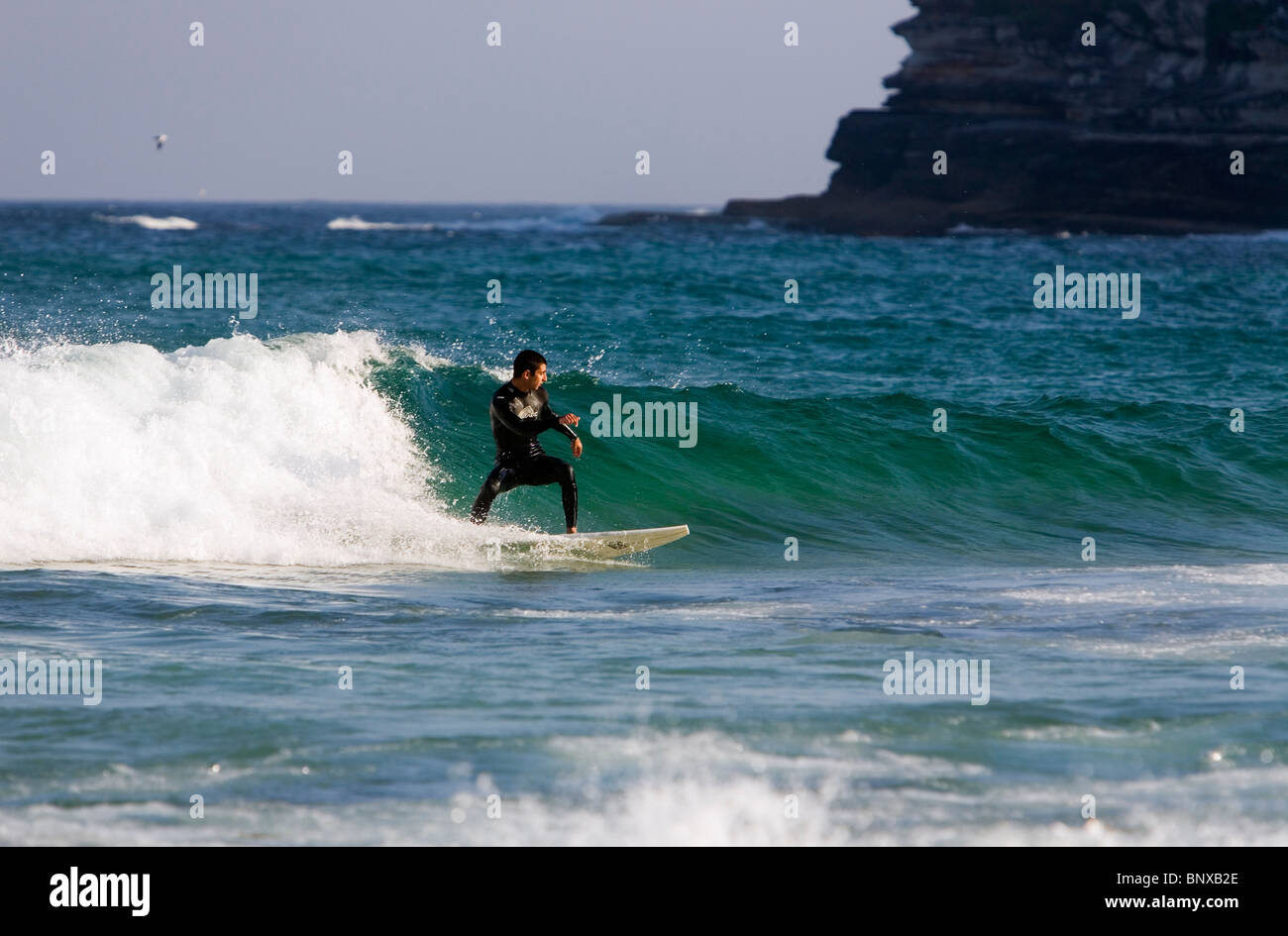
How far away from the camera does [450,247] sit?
193ft

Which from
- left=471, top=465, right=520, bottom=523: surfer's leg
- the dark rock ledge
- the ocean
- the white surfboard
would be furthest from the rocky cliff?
left=471, top=465, right=520, bottom=523: surfer's leg

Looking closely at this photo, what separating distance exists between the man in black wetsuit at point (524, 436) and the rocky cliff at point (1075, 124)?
234 feet

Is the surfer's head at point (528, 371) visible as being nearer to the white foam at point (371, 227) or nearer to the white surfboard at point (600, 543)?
the white surfboard at point (600, 543)

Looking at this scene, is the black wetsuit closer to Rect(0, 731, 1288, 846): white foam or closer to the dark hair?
the dark hair

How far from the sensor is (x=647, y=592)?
9648 millimetres

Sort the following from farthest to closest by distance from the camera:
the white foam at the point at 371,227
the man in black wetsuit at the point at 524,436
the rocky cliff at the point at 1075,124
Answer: the white foam at the point at 371,227, the rocky cliff at the point at 1075,124, the man in black wetsuit at the point at 524,436

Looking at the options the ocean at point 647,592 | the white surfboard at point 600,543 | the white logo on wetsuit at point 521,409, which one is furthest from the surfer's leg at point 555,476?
the ocean at point 647,592

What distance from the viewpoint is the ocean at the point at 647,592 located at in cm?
536

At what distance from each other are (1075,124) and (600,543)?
77726mm

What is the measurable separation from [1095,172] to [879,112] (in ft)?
44.7

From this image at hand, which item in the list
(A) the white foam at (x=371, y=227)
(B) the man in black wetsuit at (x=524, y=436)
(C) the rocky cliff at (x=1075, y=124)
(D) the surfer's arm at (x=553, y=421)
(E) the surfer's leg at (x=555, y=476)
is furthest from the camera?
(A) the white foam at (x=371, y=227)

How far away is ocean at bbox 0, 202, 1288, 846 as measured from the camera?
211 inches

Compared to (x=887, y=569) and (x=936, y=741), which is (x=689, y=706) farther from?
(x=887, y=569)
